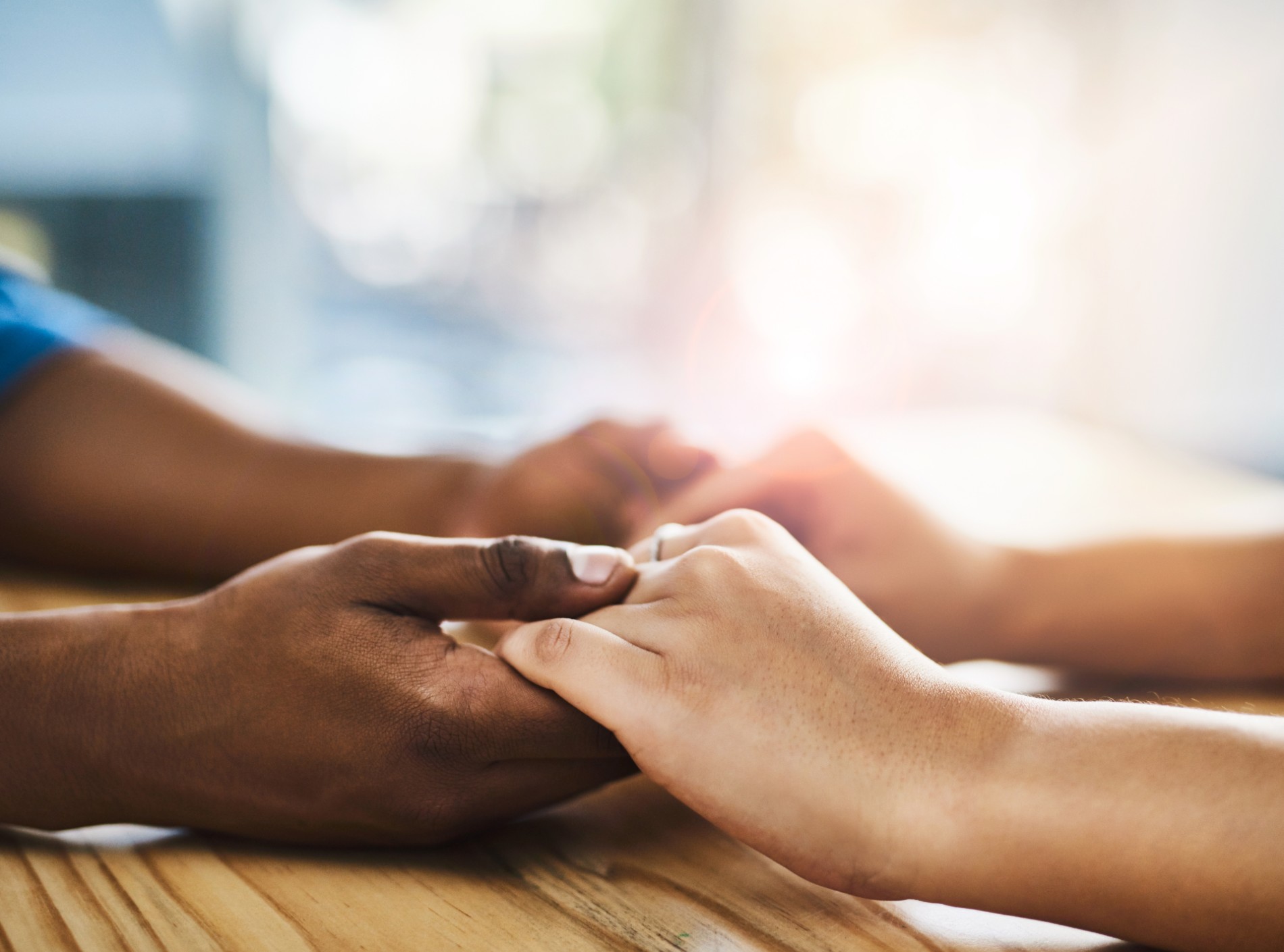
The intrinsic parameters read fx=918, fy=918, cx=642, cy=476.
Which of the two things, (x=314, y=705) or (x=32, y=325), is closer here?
(x=314, y=705)

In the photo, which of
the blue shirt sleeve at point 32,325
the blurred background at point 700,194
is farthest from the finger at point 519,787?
the blurred background at point 700,194

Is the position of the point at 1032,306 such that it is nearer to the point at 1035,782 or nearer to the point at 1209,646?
the point at 1209,646

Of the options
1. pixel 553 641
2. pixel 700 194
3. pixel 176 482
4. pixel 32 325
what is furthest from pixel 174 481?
pixel 700 194

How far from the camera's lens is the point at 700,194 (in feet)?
8.32

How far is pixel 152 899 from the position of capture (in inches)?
13.5

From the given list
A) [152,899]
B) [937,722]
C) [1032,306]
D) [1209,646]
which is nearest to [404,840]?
[152,899]

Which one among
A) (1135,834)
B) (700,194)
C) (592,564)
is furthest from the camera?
(700,194)

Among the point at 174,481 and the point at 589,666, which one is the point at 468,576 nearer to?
the point at 589,666

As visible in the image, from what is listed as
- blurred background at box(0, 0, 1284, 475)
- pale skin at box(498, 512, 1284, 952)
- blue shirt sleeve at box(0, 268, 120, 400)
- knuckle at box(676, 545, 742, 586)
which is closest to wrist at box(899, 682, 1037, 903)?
pale skin at box(498, 512, 1284, 952)

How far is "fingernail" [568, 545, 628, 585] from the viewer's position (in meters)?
0.41

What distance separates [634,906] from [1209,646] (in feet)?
1.59

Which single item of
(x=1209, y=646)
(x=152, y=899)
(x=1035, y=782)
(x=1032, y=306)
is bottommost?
(x=152, y=899)

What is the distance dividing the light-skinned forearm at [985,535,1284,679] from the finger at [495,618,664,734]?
35 cm

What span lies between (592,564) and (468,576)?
0.19ft
